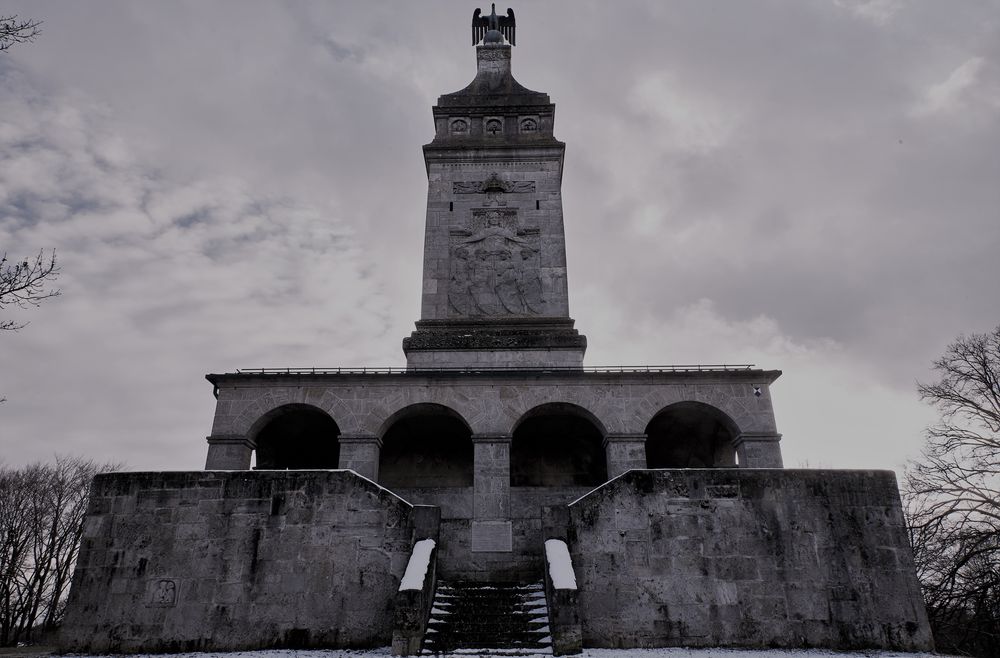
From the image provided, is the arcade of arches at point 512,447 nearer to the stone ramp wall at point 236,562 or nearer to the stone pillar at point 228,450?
the stone pillar at point 228,450

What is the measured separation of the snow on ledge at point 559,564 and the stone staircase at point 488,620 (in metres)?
0.88

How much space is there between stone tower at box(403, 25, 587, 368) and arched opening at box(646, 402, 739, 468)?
3382 millimetres

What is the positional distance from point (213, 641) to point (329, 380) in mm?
7473

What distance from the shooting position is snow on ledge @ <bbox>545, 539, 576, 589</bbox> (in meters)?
11.8

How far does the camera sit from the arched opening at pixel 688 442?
67.5ft

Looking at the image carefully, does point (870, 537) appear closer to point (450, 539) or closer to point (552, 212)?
point (450, 539)

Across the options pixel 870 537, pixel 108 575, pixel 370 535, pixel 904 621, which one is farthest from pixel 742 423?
pixel 108 575

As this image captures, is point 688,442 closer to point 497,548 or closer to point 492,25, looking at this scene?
point 497,548

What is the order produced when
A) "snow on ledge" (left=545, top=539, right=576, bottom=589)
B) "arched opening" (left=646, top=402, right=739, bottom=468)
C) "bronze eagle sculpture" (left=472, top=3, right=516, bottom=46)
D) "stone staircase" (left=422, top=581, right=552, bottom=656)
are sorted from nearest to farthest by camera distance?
"stone staircase" (left=422, top=581, right=552, bottom=656)
"snow on ledge" (left=545, top=539, right=576, bottom=589)
"arched opening" (left=646, top=402, right=739, bottom=468)
"bronze eagle sculpture" (left=472, top=3, right=516, bottom=46)

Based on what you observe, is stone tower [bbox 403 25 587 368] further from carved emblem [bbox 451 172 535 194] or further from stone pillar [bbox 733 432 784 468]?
stone pillar [bbox 733 432 784 468]

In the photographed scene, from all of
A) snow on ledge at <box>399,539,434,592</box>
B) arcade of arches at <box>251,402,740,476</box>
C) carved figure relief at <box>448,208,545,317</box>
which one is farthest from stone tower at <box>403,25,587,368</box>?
snow on ledge at <box>399,539,434,592</box>

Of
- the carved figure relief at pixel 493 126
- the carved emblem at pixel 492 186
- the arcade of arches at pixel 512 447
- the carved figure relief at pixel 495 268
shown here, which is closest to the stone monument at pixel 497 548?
the arcade of arches at pixel 512 447

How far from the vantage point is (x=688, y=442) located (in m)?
21.9

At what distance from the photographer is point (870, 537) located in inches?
532
